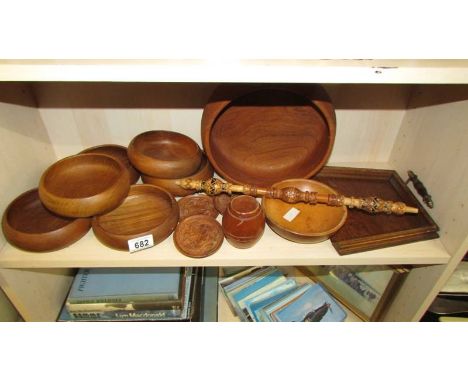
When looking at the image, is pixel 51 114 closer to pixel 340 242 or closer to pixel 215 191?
pixel 215 191

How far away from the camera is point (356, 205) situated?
2.30 ft

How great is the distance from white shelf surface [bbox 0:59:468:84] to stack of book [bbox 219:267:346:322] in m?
0.74

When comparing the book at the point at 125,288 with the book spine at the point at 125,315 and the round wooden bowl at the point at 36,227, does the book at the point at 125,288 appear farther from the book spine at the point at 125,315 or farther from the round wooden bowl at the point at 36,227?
the round wooden bowl at the point at 36,227

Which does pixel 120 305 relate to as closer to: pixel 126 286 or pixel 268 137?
pixel 126 286

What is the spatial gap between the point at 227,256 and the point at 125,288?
1.15 feet

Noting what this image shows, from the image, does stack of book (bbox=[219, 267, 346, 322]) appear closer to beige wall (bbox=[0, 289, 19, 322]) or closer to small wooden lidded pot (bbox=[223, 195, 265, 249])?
small wooden lidded pot (bbox=[223, 195, 265, 249])

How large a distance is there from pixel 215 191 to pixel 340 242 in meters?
0.29

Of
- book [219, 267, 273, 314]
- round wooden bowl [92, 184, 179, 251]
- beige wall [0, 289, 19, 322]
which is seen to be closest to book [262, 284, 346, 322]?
book [219, 267, 273, 314]

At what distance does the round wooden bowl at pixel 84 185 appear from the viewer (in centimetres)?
62

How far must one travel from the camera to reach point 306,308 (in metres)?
1.03

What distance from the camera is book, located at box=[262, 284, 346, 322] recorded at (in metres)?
1.00

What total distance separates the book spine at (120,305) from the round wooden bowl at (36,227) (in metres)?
0.24

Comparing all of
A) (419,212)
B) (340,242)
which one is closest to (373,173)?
(419,212)

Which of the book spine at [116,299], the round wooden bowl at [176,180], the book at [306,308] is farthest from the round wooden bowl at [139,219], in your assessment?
the book at [306,308]
